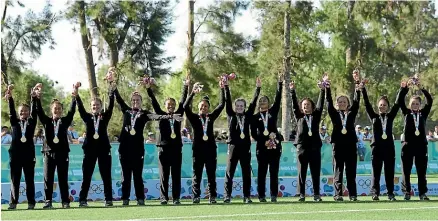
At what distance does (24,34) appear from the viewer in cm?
3044

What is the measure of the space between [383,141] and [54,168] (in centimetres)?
555

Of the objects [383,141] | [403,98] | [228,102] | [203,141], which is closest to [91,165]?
[203,141]

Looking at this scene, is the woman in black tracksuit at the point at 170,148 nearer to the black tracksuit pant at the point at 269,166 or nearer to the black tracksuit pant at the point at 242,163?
the black tracksuit pant at the point at 242,163

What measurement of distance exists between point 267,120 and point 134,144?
2.27 m

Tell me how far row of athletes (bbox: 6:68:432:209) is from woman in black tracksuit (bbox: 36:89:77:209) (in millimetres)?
16

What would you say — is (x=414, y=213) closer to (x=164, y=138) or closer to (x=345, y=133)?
(x=345, y=133)

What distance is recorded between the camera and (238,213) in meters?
12.4

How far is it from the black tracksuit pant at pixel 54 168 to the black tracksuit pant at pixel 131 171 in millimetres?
934

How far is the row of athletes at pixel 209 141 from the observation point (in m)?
14.0

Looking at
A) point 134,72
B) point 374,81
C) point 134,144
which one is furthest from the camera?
point 374,81

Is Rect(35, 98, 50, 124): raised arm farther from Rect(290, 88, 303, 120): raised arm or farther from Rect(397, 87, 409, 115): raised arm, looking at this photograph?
Rect(397, 87, 409, 115): raised arm

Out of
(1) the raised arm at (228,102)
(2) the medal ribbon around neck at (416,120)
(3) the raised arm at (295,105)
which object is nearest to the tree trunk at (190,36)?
(1) the raised arm at (228,102)

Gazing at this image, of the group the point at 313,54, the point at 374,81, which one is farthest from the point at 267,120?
the point at 374,81

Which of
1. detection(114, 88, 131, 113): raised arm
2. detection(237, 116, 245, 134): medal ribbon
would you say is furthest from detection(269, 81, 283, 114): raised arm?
detection(114, 88, 131, 113): raised arm
